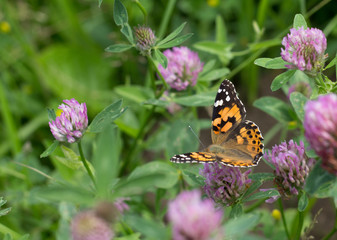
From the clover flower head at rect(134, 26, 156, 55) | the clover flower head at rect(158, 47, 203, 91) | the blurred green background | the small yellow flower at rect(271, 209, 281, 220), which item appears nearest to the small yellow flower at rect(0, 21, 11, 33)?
the blurred green background

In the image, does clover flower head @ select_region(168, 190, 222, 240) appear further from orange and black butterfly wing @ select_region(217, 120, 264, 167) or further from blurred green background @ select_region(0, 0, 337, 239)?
blurred green background @ select_region(0, 0, 337, 239)

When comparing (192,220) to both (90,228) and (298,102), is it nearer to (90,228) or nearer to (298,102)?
(90,228)

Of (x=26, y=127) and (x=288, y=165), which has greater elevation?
(x=288, y=165)

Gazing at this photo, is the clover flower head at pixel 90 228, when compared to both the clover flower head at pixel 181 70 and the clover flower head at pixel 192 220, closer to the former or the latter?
the clover flower head at pixel 192 220

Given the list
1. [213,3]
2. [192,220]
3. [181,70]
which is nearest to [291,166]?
[192,220]

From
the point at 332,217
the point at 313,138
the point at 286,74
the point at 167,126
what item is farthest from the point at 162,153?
the point at 313,138

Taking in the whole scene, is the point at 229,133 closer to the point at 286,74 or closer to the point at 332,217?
the point at 286,74
